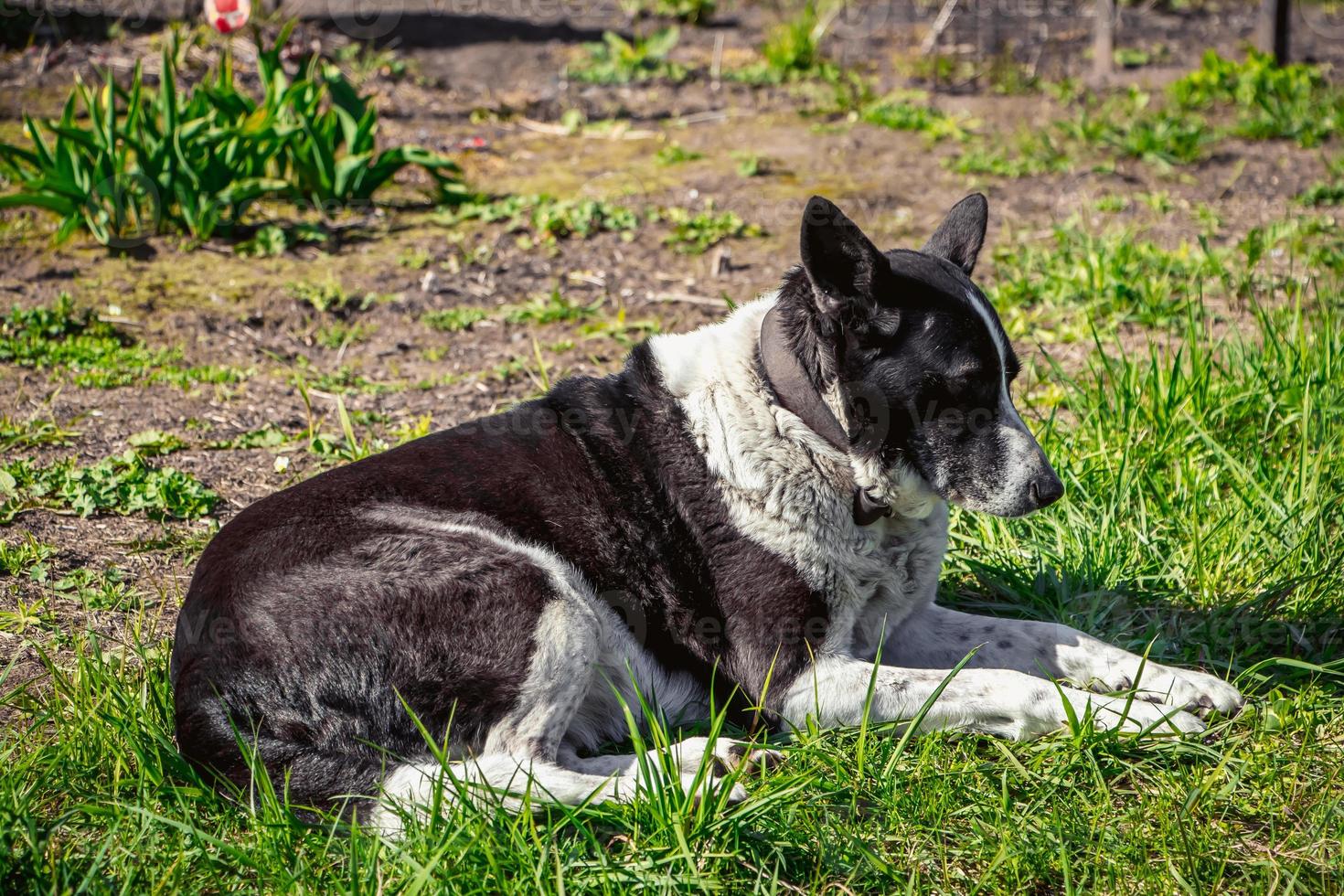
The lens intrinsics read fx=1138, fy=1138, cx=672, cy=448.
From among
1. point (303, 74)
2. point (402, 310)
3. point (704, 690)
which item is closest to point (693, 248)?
point (402, 310)

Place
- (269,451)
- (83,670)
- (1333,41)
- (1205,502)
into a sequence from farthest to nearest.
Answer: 1. (1333,41)
2. (269,451)
3. (1205,502)
4. (83,670)

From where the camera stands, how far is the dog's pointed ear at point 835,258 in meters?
2.56

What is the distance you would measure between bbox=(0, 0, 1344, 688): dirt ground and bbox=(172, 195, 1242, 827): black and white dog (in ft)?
2.89

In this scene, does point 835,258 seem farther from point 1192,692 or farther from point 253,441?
point 253,441

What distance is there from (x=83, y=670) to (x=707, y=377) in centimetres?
170

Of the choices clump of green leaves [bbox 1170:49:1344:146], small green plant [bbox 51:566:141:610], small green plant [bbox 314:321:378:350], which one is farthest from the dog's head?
clump of green leaves [bbox 1170:49:1344:146]

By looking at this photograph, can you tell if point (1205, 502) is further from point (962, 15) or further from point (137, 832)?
point (962, 15)

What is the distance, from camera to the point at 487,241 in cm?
584

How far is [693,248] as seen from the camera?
18.8 feet

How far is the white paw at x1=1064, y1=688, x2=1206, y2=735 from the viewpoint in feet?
8.93

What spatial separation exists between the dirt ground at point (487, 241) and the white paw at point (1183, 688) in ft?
6.95

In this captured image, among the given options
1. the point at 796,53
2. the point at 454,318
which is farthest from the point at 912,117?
the point at 454,318

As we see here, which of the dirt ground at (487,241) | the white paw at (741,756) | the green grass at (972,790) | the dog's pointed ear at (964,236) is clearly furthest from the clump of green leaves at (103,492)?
the dog's pointed ear at (964,236)

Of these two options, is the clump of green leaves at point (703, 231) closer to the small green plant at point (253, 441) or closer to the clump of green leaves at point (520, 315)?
the clump of green leaves at point (520, 315)
